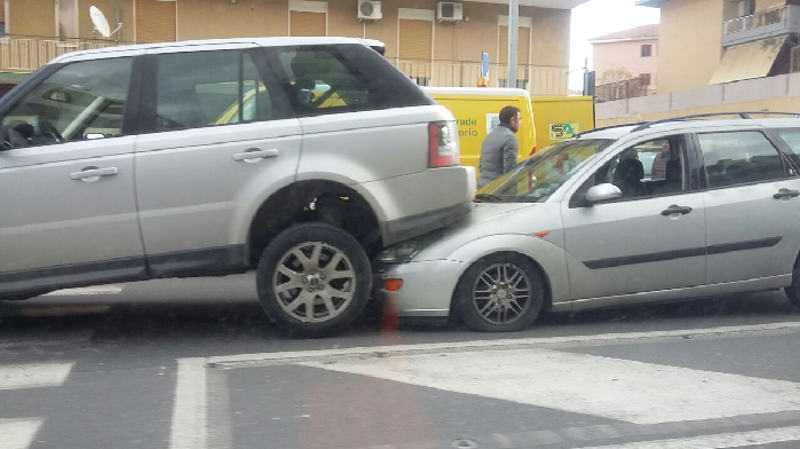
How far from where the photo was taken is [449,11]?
22.7 m

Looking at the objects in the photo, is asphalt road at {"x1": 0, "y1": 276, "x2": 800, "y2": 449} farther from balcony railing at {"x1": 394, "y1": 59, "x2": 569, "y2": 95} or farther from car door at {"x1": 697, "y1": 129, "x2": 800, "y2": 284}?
balcony railing at {"x1": 394, "y1": 59, "x2": 569, "y2": 95}

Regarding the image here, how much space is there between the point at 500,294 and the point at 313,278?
1314 millimetres

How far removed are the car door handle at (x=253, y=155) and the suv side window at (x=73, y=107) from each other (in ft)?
2.68

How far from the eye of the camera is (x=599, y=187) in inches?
241

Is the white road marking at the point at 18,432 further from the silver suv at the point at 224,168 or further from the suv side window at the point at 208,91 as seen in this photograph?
the suv side window at the point at 208,91

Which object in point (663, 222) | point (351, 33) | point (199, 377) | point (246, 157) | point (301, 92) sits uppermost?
point (351, 33)

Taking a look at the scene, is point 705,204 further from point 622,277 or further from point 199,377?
point 199,377

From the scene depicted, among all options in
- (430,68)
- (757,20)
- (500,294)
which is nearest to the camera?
(500,294)

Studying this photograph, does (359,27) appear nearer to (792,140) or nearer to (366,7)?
(366,7)

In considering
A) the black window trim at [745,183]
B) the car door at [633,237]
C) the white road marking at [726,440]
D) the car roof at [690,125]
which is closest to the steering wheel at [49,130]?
the car door at [633,237]

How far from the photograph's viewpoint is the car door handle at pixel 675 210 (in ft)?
20.4

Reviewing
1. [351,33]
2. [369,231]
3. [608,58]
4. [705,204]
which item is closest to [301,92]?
[369,231]

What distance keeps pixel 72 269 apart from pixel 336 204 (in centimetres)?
181

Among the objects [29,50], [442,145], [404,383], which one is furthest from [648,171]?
[29,50]
